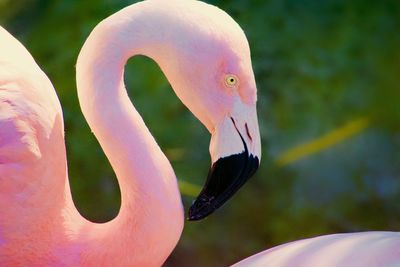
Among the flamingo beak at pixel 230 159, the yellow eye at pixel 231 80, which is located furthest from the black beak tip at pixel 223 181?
the yellow eye at pixel 231 80

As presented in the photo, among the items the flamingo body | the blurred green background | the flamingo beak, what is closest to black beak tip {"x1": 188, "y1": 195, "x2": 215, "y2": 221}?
the flamingo beak

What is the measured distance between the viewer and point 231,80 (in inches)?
65.8

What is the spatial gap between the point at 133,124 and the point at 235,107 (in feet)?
A: 0.71

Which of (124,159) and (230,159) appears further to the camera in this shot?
(124,159)

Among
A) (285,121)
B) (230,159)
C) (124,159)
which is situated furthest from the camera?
(285,121)

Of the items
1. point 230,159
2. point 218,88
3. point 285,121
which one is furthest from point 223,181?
point 285,121

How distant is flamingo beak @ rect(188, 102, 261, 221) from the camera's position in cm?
165

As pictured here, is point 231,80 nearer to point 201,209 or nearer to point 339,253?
point 201,209

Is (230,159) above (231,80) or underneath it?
underneath

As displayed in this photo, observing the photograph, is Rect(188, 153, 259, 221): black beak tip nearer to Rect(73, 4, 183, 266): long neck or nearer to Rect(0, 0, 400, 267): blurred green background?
Rect(73, 4, 183, 266): long neck

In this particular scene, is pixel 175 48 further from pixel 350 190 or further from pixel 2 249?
pixel 350 190

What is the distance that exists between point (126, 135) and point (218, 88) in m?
0.21

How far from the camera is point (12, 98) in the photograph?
5.41ft

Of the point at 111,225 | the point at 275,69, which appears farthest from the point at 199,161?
the point at 111,225
